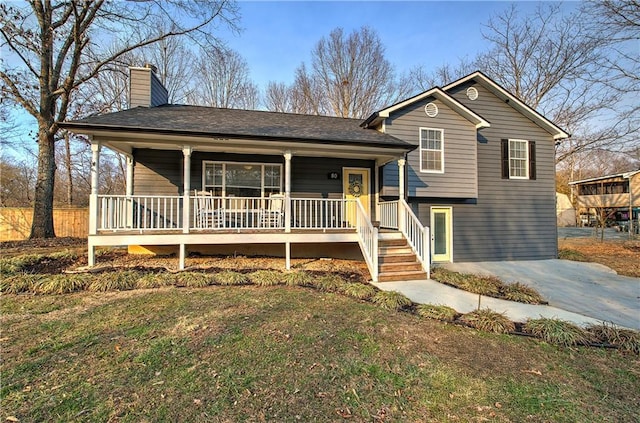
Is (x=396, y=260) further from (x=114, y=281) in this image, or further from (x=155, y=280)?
(x=114, y=281)

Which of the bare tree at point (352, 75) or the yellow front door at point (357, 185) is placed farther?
the bare tree at point (352, 75)

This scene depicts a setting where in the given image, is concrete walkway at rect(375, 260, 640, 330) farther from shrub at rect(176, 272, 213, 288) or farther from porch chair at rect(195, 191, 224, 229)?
porch chair at rect(195, 191, 224, 229)

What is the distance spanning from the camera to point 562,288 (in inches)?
258

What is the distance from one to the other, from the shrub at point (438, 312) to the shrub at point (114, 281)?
5.20 m

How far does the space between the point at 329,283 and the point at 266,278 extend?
1292 mm

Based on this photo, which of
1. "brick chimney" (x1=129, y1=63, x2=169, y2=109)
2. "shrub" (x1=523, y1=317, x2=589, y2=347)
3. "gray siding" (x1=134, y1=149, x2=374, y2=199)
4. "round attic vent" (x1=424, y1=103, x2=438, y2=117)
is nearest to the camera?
"shrub" (x1=523, y1=317, x2=589, y2=347)

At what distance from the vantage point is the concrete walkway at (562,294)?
479cm

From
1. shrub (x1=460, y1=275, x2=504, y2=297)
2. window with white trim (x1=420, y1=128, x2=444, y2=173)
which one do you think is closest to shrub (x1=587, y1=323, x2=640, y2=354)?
shrub (x1=460, y1=275, x2=504, y2=297)

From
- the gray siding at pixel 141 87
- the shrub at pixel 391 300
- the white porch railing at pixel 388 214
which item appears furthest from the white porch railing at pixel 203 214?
the gray siding at pixel 141 87

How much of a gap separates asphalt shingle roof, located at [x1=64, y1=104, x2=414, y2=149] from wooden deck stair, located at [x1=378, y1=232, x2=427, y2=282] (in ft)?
8.05

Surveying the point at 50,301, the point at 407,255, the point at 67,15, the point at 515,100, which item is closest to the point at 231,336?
the point at 50,301

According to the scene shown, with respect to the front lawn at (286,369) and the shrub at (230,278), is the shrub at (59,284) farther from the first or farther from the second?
the shrub at (230,278)

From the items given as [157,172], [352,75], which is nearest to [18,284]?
[157,172]

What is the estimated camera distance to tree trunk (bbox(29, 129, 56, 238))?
1057cm
